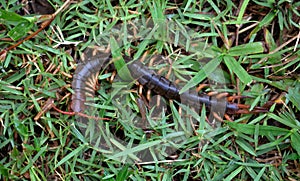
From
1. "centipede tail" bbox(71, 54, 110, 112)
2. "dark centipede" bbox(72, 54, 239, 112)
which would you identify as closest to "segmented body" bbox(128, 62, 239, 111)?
"dark centipede" bbox(72, 54, 239, 112)

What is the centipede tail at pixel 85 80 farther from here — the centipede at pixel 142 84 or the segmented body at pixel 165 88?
the segmented body at pixel 165 88

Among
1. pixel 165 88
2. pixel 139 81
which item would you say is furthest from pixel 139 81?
pixel 165 88

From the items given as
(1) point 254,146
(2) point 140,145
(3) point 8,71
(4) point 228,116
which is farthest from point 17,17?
(1) point 254,146

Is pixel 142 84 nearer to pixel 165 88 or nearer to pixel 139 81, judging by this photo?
pixel 139 81

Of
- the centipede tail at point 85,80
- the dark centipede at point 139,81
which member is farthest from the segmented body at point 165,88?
the centipede tail at point 85,80

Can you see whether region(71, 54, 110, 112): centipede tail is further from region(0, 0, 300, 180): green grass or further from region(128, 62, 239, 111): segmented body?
region(128, 62, 239, 111): segmented body

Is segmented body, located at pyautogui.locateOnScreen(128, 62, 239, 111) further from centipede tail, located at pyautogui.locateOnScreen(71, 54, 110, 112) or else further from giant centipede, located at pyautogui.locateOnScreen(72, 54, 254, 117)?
centipede tail, located at pyautogui.locateOnScreen(71, 54, 110, 112)

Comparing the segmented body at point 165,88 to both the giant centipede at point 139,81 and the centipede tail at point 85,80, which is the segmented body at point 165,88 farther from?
the centipede tail at point 85,80
